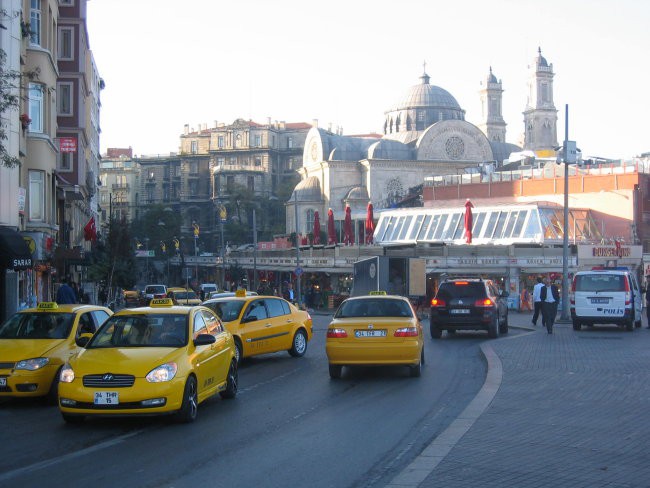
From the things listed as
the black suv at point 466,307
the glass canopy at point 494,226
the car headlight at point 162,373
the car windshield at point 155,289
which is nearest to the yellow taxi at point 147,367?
the car headlight at point 162,373

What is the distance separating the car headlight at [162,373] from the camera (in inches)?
446

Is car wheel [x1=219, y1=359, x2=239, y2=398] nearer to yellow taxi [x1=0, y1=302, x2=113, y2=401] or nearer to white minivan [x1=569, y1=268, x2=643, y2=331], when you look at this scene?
yellow taxi [x1=0, y1=302, x2=113, y2=401]

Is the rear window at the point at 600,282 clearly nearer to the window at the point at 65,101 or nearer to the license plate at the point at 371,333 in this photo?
the license plate at the point at 371,333

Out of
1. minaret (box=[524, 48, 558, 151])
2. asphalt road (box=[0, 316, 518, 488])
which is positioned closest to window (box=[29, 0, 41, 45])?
asphalt road (box=[0, 316, 518, 488])

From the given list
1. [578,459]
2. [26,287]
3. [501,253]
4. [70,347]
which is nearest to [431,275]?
[501,253]

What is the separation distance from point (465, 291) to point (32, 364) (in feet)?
48.0

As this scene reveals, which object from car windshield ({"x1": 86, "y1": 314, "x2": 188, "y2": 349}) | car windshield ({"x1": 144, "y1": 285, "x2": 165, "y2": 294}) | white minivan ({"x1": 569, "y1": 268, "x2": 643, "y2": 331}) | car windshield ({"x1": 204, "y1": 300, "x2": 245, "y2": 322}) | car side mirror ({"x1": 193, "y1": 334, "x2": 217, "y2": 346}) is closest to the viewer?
car side mirror ({"x1": 193, "y1": 334, "x2": 217, "y2": 346})

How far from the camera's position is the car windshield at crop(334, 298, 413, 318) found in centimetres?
1694

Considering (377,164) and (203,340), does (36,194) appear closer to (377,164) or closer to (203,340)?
(203,340)

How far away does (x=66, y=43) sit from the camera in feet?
146

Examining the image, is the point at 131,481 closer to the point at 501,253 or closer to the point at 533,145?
the point at 501,253

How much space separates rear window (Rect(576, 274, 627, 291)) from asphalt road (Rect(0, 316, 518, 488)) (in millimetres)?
13230

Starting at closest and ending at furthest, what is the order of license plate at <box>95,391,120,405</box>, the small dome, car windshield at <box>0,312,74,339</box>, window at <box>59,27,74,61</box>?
license plate at <box>95,391,120,405</box>, car windshield at <box>0,312,74,339</box>, window at <box>59,27,74,61</box>, the small dome

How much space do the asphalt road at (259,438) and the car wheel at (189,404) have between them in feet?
0.54
